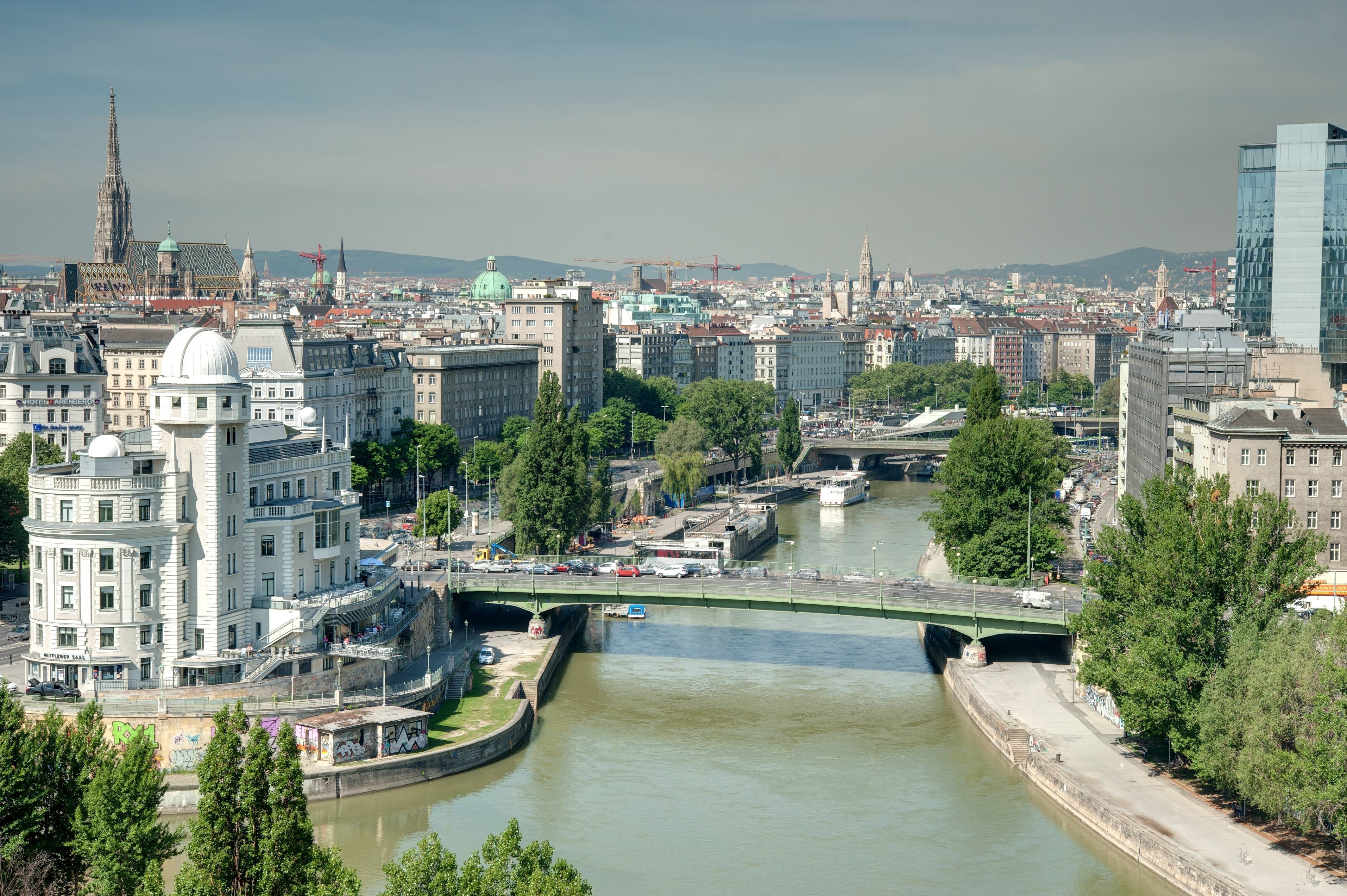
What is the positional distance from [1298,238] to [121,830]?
8223cm

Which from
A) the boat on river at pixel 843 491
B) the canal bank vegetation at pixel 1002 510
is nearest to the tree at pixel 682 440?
the boat on river at pixel 843 491

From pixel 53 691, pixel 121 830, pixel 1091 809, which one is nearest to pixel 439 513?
pixel 53 691

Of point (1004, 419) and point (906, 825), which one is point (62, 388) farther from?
point (906, 825)

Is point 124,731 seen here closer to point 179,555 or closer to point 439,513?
point 179,555

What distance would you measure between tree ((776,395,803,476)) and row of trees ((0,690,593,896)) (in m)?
89.0

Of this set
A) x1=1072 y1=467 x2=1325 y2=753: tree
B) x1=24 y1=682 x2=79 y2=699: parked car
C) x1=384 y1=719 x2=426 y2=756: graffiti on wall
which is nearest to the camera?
x1=1072 y1=467 x2=1325 y2=753: tree

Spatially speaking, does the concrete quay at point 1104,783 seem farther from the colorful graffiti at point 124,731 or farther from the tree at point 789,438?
the tree at point 789,438

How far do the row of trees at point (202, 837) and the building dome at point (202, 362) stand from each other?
16308mm

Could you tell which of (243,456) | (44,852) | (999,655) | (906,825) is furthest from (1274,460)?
(44,852)

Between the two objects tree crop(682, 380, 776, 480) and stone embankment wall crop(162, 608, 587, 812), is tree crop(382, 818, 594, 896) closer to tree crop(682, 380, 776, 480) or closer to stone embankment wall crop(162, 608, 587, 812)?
stone embankment wall crop(162, 608, 587, 812)

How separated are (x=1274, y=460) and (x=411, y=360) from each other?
62345 millimetres

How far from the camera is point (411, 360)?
10906cm

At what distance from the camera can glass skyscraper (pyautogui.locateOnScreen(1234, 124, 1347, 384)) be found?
94.6 m

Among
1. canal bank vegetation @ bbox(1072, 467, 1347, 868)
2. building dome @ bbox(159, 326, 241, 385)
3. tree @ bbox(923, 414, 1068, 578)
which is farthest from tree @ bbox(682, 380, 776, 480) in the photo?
canal bank vegetation @ bbox(1072, 467, 1347, 868)
